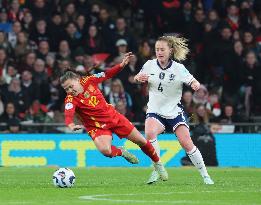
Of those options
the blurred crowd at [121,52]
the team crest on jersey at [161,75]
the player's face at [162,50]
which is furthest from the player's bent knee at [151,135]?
the blurred crowd at [121,52]

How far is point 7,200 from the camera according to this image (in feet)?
37.7

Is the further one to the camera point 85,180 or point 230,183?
point 85,180

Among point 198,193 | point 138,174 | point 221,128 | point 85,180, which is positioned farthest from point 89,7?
point 198,193

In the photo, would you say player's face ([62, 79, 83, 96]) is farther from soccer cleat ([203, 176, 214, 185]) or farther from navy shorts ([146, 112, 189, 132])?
soccer cleat ([203, 176, 214, 185])

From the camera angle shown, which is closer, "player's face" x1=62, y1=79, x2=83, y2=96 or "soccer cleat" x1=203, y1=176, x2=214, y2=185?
"player's face" x1=62, y1=79, x2=83, y2=96

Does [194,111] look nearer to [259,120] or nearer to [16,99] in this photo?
[259,120]

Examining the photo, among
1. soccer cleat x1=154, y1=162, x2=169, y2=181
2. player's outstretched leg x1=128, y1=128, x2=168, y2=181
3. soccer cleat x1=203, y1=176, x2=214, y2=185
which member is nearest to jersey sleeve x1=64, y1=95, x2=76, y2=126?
player's outstretched leg x1=128, y1=128, x2=168, y2=181

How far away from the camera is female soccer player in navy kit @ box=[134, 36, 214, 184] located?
48.3 feet

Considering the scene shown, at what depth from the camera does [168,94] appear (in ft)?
48.9

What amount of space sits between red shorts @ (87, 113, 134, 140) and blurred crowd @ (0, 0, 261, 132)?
26.1ft

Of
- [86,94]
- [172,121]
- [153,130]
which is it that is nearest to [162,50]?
[172,121]

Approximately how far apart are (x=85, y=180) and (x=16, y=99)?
23.2 ft

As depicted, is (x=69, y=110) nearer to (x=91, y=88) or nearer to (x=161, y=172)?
(x=91, y=88)

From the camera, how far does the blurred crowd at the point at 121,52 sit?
22859mm
